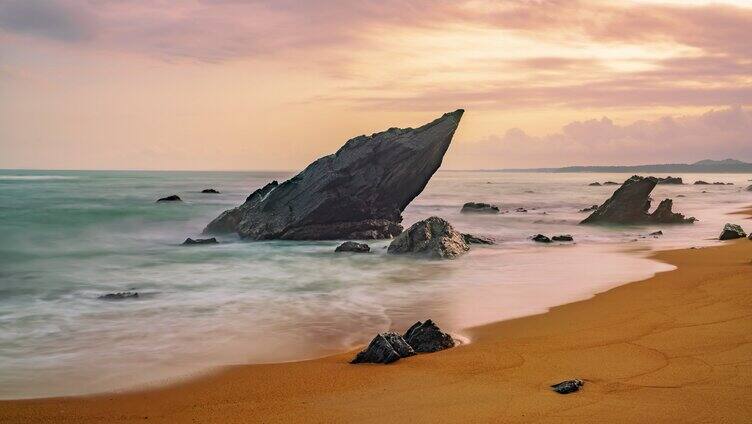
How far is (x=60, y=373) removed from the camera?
411 inches

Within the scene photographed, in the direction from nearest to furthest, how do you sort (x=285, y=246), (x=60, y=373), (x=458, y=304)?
(x=60, y=373) → (x=458, y=304) → (x=285, y=246)

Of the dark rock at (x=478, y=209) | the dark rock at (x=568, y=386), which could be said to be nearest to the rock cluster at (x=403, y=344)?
the dark rock at (x=568, y=386)

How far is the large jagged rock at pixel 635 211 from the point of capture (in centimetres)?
4009

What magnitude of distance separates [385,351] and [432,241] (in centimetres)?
1525

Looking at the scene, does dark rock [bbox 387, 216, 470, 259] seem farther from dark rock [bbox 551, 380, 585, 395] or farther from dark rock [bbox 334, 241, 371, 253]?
dark rock [bbox 551, 380, 585, 395]

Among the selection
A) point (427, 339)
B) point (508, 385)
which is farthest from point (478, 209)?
point (508, 385)

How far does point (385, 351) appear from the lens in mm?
9719

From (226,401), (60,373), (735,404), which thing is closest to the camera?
(735,404)

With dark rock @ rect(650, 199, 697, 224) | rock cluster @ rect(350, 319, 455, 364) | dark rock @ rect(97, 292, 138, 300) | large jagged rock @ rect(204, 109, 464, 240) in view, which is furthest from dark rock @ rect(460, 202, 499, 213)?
rock cluster @ rect(350, 319, 455, 364)

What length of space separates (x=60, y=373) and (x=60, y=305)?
726 cm

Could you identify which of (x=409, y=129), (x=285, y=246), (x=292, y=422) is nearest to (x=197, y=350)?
(x=292, y=422)

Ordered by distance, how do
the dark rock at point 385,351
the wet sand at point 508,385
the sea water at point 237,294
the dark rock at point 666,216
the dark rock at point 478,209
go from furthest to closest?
the dark rock at point 478,209 < the dark rock at point 666,216 < the sea water at point 237,294 < the dark rock at point 385,351 < the wet sand at point 508,385

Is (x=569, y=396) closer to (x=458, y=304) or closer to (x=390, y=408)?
(x=390, y=408)

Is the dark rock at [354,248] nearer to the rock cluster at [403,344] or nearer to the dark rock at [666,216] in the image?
the rock cluster at [403,344]
